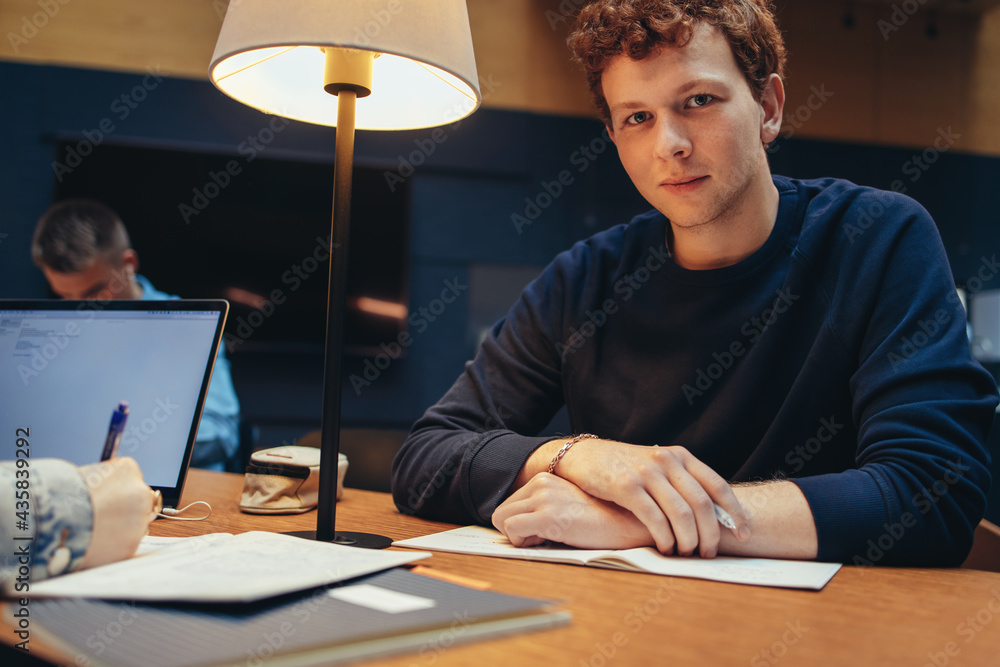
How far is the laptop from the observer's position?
0.88 meters

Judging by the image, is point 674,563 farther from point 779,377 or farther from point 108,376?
point 108,376

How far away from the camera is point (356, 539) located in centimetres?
79

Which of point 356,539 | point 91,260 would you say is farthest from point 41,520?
point 91,260

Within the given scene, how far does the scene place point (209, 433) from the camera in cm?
207

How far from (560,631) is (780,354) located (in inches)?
29.3

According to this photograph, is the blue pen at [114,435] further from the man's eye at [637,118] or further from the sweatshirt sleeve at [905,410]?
the man's eye at [637,118]

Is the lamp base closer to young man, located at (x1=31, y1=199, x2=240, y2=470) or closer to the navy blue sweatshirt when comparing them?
the navy blue sweatshirt

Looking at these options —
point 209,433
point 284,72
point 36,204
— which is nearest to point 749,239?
point 284,72

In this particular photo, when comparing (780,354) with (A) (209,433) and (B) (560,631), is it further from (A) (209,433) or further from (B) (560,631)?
(A) (209,433)

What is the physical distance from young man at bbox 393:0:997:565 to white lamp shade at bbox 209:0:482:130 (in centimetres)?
35

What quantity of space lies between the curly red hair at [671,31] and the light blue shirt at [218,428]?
122cm

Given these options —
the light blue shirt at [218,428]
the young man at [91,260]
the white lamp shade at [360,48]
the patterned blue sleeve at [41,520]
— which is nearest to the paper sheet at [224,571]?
the patterned blue sleeve at [41,520]

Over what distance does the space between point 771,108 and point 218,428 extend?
69.8 inches

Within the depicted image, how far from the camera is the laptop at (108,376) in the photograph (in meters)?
0.88
